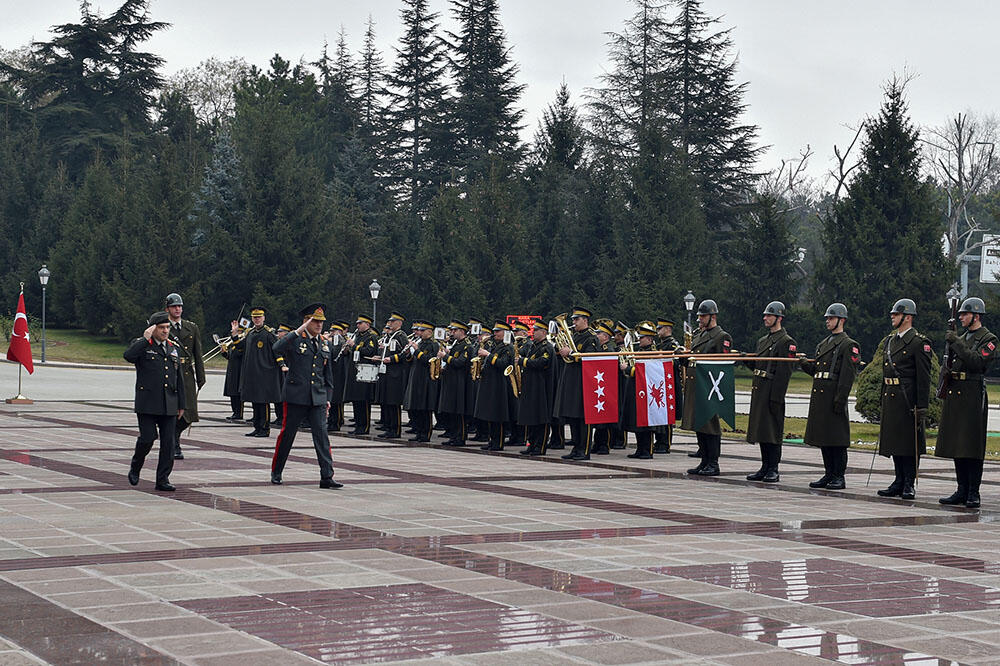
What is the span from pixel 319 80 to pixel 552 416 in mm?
71534

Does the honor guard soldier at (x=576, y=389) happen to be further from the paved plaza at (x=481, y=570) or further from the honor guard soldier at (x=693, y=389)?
the paved plaza at (x=481, y=570)

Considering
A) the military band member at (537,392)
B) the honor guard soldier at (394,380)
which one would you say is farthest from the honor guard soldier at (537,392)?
the honor guard soldier at (394,380)

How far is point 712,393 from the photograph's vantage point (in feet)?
49.9

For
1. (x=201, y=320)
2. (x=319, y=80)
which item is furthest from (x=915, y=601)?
(x=319, y=80)

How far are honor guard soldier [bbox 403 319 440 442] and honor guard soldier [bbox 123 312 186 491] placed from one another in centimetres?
794

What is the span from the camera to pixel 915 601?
23.6 ft

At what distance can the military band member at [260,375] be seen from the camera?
66.3 feet

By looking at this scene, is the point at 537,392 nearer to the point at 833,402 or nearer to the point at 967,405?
the point at 833,402

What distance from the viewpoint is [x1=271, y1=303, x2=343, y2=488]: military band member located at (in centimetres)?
1288

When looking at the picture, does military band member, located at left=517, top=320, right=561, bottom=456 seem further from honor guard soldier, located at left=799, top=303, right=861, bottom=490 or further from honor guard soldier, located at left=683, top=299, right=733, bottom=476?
honor guard soldier, located at left=799, top=303, right=861, bottom=490

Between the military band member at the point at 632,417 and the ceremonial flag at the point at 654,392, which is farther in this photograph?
the military band member at the point at 632,417

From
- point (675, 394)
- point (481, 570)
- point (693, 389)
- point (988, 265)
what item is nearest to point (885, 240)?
point (988, 265)

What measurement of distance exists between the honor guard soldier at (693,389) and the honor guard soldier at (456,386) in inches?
184

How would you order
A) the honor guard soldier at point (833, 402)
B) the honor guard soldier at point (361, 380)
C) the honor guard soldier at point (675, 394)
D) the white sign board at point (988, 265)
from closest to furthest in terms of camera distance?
1. the honor guard soldier at point (833, 402)
2. the honor guard soldier at point (675, 394)
3. the honor guard soldier at point (361, 380)
4. the white sign board at point (988, 265)
